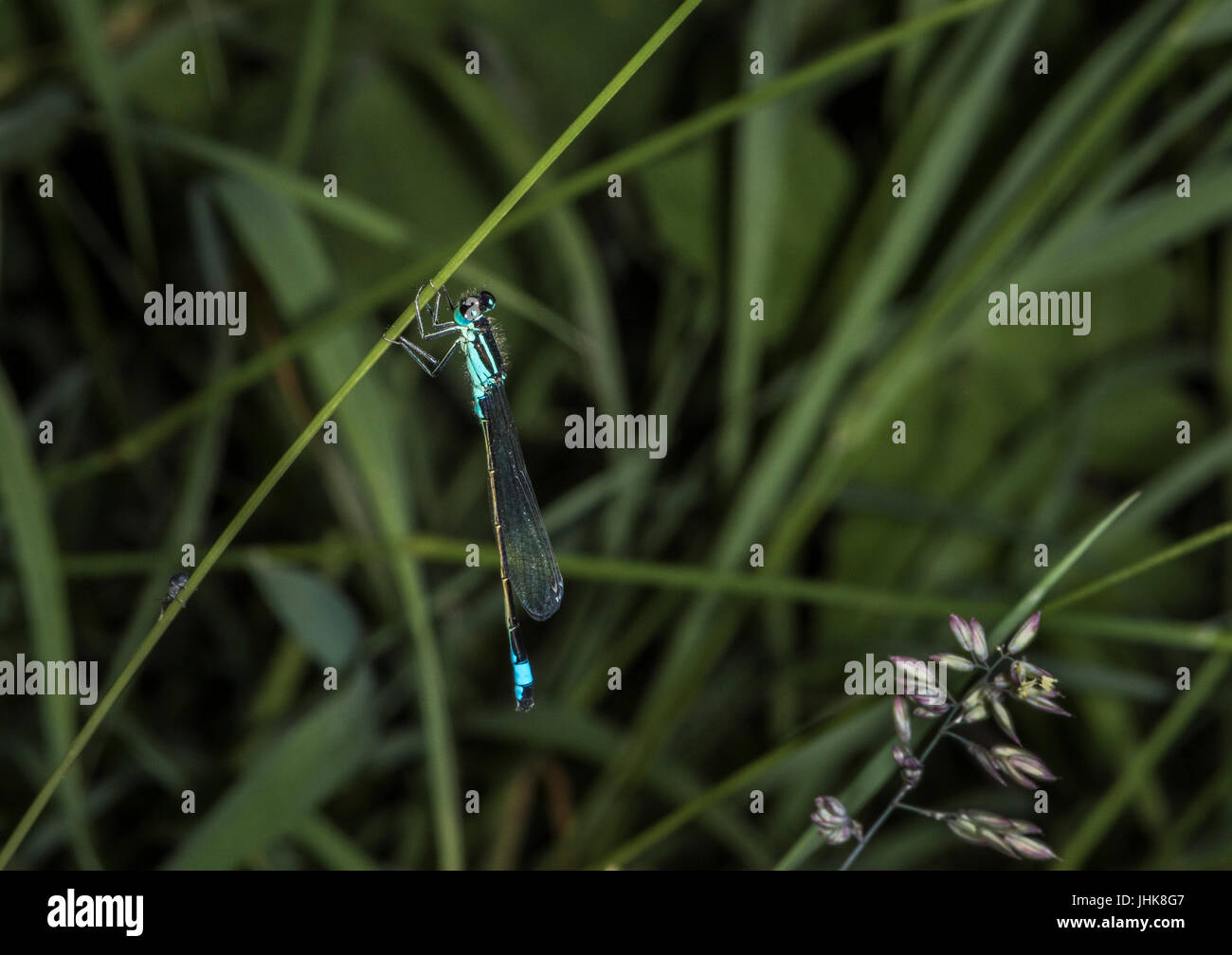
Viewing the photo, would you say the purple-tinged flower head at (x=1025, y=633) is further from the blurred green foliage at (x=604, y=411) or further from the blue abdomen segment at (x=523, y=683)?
the blue abdomen segment at (x=523, y=683)

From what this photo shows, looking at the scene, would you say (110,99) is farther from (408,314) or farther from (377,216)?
(408,314)

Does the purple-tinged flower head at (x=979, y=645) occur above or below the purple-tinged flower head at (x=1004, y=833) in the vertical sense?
above

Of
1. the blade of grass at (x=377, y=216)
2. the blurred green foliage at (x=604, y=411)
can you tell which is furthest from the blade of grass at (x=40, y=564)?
the blade of grass at (x=377, y=216)

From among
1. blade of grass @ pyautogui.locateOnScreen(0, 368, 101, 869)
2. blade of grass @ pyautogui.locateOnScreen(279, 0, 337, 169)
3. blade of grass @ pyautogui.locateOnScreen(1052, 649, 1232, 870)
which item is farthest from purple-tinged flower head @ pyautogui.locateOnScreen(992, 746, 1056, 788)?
blade of grass @ pyautogui.locateOnScreen(279, 0, 337, 169)

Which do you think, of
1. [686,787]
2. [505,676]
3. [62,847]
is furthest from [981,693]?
[62,847]

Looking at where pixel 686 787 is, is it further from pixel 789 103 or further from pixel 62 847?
pixel 789 103
